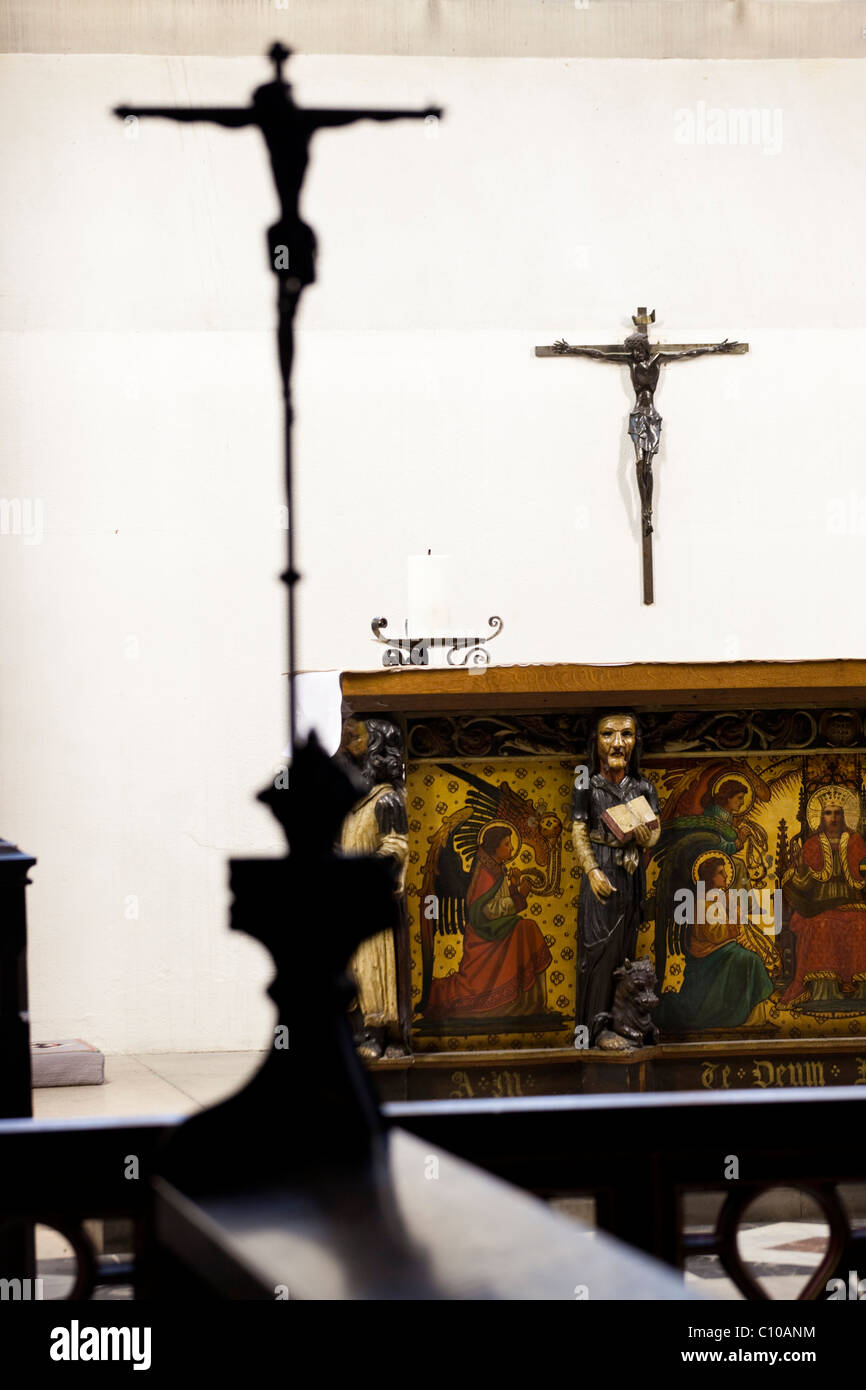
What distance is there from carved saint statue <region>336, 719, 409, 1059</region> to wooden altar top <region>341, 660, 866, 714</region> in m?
0.09

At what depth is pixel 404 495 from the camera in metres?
7.05

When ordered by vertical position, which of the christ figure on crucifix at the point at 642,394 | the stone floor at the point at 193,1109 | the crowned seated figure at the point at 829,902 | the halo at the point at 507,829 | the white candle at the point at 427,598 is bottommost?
the stone floor at the point at 193,1109

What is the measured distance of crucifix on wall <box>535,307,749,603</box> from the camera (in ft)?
22.9

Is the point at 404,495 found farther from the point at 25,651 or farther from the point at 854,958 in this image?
the point at 854,958

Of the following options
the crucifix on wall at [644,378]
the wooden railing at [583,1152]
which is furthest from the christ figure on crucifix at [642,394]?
the wooden railing at [583,1152]

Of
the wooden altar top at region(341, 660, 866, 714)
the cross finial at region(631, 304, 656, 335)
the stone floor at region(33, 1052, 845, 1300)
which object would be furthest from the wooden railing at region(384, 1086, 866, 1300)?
the cross finial at region(631, 304, 656, 335)

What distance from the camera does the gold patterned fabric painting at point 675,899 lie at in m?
4.44

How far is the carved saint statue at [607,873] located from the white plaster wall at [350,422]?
261 cm

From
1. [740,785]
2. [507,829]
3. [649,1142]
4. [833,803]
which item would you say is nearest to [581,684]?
[507,829]

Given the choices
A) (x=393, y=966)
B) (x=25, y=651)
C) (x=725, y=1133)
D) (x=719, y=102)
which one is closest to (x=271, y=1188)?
(x=725, y=1133)

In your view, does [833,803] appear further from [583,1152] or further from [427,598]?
[583,1152]

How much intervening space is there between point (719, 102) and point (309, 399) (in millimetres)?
2335

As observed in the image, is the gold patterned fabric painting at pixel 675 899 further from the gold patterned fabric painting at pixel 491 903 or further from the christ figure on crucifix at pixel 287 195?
the christ figure on crucifix at pixel 287 195

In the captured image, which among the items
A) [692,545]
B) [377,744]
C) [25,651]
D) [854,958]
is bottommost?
[854,958]
